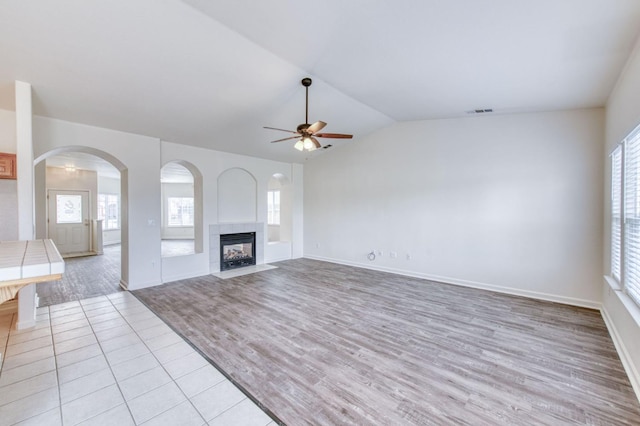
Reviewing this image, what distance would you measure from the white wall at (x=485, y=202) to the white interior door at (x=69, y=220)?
26.7 ft

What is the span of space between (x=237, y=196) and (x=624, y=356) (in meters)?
6.77

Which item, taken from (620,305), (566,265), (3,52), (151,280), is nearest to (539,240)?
(566,265)

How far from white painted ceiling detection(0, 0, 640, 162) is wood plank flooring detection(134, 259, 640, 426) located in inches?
120

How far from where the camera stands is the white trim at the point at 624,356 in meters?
2.27

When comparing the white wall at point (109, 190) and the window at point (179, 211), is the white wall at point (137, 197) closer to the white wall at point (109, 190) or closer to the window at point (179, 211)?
the white wall at point (109, 190)

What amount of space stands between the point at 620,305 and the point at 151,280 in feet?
22.4

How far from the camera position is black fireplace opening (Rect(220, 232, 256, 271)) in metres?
6.45

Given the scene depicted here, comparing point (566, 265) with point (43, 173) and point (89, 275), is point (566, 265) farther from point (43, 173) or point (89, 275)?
point (43, 173)

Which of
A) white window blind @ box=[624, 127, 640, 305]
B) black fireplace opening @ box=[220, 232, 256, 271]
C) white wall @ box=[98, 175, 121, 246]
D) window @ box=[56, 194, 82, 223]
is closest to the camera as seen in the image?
white window blind @ box=[624, 127, 640, 305]

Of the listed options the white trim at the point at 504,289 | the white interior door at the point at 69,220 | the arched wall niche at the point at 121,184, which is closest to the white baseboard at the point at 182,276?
the arched wall niche at the point at 121,184

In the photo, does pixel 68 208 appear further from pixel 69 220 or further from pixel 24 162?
pixel 24 162

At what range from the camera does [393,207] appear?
6.22 meters

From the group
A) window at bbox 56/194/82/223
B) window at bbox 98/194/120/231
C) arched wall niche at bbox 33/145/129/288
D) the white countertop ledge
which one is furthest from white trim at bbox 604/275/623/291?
window at bbox 98/194/120/231

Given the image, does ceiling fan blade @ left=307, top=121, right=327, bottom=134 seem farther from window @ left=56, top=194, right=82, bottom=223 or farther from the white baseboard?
window @ left=56, top=194, right=82, bottom=223
